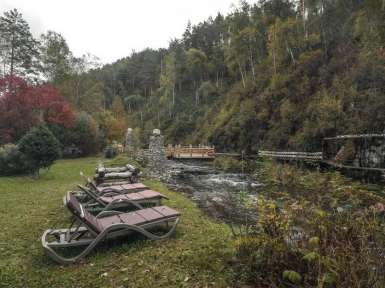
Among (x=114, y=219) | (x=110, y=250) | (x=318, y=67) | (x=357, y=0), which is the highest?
(x=357, y=0)

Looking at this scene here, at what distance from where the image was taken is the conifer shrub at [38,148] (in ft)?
32.0

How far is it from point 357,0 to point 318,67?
8.56m

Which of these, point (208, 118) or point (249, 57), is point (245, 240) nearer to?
point (249, 57)

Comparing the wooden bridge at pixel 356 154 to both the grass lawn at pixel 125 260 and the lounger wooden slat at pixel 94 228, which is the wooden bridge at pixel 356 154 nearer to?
the grass lawn at pixel 125 260

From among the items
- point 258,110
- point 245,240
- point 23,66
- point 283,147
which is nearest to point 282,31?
point 258,110

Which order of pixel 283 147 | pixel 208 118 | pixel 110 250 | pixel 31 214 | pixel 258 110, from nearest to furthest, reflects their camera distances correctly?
1. pixel 110 250
2. pixel 31 214
3. pixel 283 147
4. pixel 258 110
5. pixel 208 118

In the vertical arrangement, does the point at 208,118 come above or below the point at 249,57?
below

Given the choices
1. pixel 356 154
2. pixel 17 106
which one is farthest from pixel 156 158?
pixel 356 154

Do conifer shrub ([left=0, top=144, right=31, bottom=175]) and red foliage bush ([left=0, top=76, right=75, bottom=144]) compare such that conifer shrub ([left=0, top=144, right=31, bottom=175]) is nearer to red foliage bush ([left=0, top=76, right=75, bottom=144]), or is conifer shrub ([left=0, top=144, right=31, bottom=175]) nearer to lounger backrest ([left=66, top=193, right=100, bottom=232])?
red foliage bush ([left=0, top=76, right=75, bottom=144])

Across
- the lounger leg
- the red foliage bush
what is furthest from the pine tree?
the lounger leg

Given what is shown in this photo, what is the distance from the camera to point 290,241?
2662 mm

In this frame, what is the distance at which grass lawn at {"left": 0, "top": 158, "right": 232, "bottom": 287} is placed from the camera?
3.04m

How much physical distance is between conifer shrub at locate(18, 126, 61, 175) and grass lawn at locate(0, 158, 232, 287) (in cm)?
488

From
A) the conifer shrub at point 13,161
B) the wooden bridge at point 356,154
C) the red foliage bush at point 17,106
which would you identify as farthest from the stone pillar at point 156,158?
the red foliage bush at point 17,106
